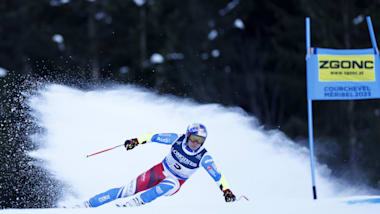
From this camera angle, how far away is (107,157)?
10227 mm

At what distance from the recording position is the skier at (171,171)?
742 centimetres

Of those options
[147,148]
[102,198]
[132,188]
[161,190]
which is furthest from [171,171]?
[147,148]

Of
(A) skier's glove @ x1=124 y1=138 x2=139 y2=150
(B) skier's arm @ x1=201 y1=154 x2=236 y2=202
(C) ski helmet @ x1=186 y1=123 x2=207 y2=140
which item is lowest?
(B) skier's arm @ x1=201 y1=154 x2=236 y2=202

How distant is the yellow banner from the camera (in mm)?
8406

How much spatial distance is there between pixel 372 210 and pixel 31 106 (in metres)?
5.95

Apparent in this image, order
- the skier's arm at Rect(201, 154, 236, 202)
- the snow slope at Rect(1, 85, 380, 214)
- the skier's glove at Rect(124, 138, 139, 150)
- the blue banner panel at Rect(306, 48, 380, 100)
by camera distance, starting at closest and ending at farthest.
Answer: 1. the skier's arm at Rect(201, 154, 236, 202)
2. the skier's glove at Rect(124, 138, 139, 150)
3. the blue banner panel at Rect(306, 48, 380, 100)
4. the snow slope at Rect(1, 85, 380, 214)

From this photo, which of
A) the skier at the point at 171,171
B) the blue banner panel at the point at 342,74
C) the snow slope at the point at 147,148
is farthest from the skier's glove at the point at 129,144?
the blue banner panel at the point at 342,74

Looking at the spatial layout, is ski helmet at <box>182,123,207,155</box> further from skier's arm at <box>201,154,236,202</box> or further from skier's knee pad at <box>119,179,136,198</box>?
skier's knee pad at <box>119,179,136,198</box>

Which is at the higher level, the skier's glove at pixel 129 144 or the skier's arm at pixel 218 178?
the skier's glove at pixel 129 144

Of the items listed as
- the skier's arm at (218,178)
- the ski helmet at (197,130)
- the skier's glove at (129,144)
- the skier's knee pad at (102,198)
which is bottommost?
the skier's knee pad at (102,198)

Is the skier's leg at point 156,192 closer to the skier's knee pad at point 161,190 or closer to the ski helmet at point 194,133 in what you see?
the skier's knee pad at point 161,190

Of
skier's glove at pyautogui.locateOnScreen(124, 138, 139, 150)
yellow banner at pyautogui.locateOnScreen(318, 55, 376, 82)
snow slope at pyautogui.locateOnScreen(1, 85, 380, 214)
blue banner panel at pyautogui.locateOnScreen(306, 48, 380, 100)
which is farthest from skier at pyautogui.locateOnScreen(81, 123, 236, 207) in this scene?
yellow banner at pyautogui.locateOnScreen(318, 55, 376, 82)

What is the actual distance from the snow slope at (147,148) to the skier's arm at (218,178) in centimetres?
138

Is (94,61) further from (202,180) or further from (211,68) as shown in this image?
(202,180)
